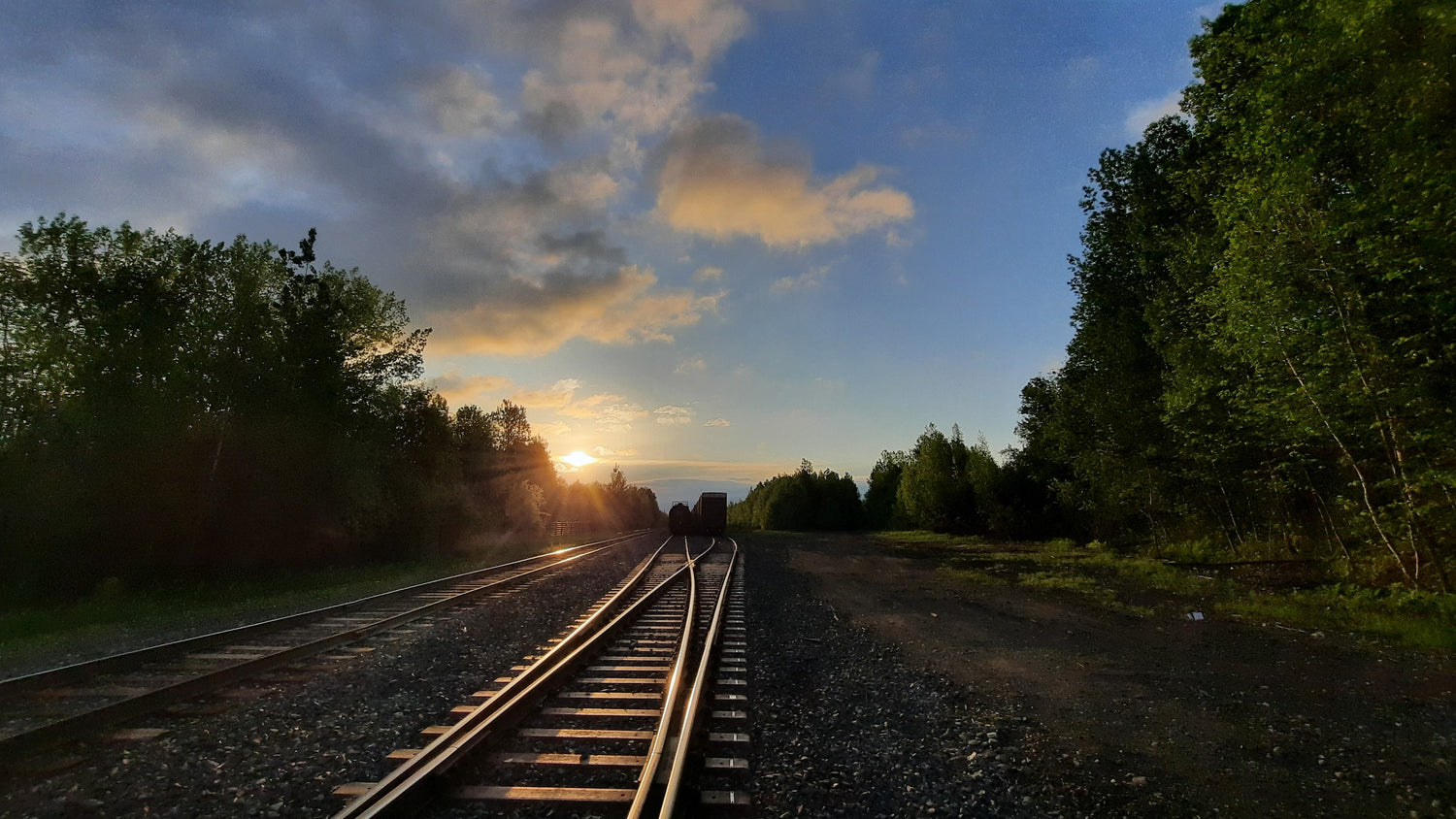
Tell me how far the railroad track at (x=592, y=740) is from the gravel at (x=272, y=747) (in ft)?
1.16

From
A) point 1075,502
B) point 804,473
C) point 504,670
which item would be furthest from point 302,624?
point 804,473

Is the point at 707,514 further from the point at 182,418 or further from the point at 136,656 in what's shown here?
the point at 136,656

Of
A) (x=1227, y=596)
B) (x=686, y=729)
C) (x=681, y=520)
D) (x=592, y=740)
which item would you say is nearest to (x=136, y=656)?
(x=592, y=740)

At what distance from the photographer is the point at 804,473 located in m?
92.4

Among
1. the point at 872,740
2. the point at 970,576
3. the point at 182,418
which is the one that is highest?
the point at 182,418

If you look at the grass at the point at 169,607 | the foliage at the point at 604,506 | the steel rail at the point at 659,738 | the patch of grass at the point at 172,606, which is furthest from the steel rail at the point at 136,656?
the foliage at the point at 604,506

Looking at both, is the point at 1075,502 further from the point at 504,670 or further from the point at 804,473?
the point at 804,473

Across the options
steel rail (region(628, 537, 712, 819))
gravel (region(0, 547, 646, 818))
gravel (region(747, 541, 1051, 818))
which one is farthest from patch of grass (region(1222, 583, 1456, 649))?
gravel (region(0, 547, 646, 818))

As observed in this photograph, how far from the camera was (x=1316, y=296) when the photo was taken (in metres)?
11.4

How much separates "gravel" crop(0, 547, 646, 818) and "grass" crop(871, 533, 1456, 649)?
11745mm

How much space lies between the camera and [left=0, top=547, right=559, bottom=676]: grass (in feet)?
33.6

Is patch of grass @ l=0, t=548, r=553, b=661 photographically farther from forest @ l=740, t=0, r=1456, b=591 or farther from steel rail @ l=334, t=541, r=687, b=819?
forest @ l=740, t=0, r=1456, b=591

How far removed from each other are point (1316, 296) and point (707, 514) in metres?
39.7

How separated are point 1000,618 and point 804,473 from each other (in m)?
81.1
